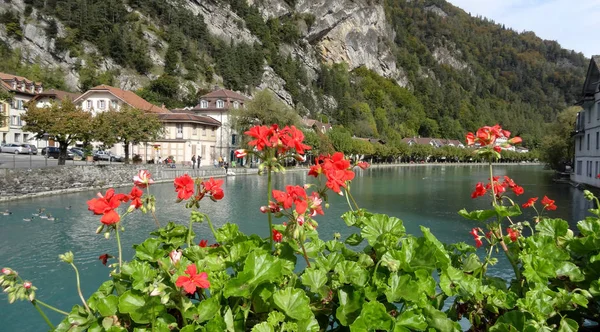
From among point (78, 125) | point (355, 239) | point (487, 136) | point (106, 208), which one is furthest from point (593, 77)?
point (106, 208)

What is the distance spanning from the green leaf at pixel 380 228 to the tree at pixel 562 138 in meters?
51.5

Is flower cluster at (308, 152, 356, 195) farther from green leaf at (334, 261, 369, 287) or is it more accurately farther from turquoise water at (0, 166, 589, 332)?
turquoise water at (0, 166, 589, 332)

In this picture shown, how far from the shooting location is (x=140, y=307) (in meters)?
2.21

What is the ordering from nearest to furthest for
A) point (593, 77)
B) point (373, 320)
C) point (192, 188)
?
point (373, 320)
point (192, 188)
point (593, 77)

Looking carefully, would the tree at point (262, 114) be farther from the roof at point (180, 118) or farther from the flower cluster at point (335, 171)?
the flower cluster at point (335, 171)

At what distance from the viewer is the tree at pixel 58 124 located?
2970cm

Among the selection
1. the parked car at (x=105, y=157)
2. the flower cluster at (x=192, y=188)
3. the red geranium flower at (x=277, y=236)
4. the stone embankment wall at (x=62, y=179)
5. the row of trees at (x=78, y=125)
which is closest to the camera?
the flower cluster at (x=192, y=188)

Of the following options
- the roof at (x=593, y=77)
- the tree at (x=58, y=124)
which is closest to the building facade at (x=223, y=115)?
the tree at (x=58, y=124)

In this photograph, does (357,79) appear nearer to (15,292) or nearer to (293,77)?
(293,77)

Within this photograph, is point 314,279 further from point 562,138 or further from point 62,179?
point 562,138

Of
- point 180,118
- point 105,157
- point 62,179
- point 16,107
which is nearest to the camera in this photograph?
point 62,179

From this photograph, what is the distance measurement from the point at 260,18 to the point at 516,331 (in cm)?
13659

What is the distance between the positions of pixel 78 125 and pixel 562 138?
158 feet

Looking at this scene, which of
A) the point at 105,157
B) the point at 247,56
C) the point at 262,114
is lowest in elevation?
the point at 105,157
